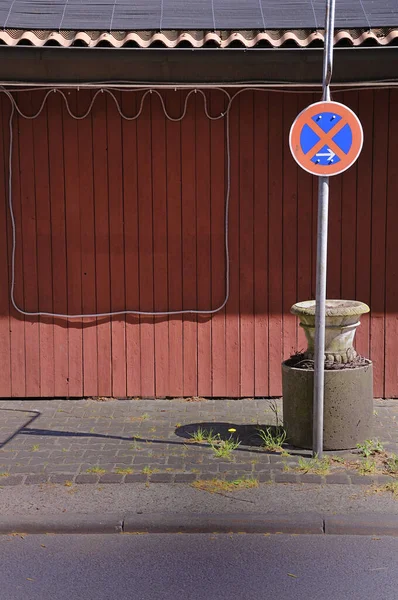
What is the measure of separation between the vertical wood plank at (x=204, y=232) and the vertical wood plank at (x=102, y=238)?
92 centimetres

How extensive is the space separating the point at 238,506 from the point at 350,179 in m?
4.03

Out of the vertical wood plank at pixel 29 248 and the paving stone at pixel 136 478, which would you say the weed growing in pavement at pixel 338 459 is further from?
the vertical wood plank at pixel 29 248

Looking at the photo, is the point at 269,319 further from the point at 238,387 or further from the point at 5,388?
the point at 5,388

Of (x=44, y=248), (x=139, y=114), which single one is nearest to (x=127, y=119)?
(x=139, y=114)

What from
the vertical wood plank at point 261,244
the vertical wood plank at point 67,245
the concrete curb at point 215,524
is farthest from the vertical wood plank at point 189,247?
the concrete curb at point 215,524

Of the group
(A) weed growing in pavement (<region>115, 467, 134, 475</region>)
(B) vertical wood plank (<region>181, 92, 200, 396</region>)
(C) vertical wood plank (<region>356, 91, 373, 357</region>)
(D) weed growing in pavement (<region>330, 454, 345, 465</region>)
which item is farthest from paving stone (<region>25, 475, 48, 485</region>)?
(C) vertical wood plank (<region>356, 91, 373, 357</region>)

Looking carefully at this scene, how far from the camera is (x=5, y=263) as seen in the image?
779 centimetres

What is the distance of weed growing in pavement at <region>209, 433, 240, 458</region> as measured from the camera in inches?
235

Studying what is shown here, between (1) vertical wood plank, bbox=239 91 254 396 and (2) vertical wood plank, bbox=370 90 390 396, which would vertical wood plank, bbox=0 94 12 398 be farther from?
(2) vertical wood plank, bbox=370 90 390 396

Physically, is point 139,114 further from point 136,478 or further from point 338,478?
point 338,478

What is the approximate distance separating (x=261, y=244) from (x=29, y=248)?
2.46 m

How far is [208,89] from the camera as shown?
7562 mm

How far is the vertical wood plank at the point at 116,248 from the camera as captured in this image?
A: 7.64m

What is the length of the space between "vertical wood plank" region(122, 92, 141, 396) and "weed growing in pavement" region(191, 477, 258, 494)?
2.64 meters
